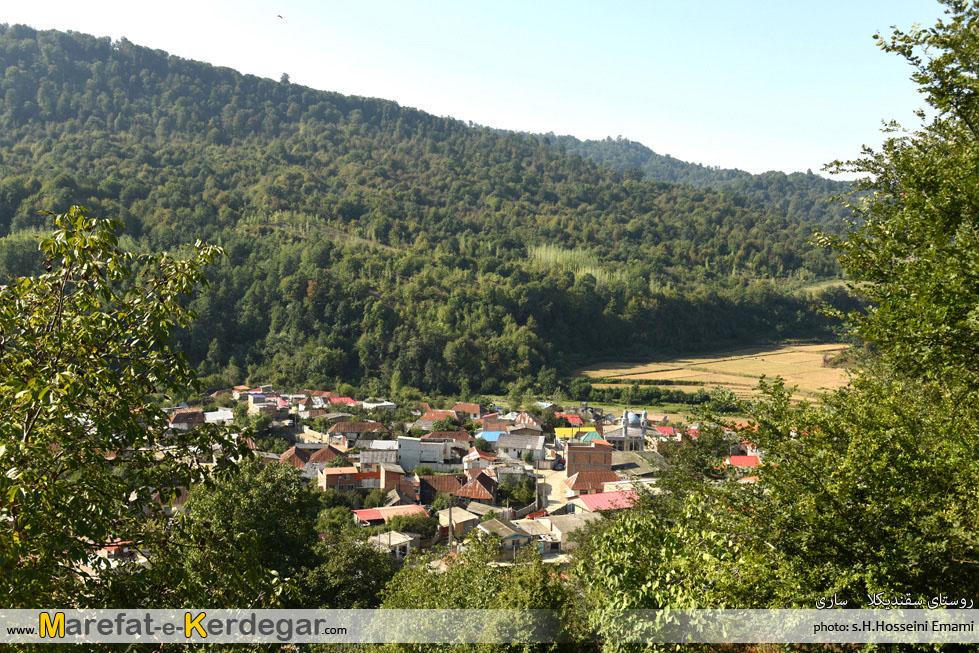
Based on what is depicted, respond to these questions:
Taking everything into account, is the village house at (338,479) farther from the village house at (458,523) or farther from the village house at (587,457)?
the village house at (587,457)

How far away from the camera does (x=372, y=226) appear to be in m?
93.0

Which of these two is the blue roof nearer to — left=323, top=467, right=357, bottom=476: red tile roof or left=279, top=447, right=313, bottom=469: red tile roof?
left=279, top=447, right=313, bottom=469: red tile roof

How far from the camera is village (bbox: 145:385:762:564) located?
2162 cm

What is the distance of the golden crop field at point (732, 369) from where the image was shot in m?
51.6

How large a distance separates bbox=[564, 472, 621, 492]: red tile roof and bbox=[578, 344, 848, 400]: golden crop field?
23.2 meters

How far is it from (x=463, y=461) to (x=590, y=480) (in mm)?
8399

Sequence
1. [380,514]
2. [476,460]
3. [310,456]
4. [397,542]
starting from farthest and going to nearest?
[476,460], [310,456], [380,514], [397,542]

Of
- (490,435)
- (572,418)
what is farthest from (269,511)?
(572,418)

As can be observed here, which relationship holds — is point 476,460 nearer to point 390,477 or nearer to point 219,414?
point 390,477

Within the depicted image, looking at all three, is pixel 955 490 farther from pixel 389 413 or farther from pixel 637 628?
pixel 389 413

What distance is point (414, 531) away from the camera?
21828 mm

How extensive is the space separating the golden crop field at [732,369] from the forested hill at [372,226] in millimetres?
5500

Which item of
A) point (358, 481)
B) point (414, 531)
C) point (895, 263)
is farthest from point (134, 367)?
point (358, 481)

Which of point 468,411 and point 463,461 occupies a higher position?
point 468,411
